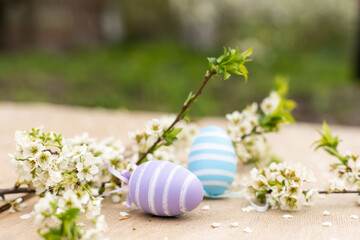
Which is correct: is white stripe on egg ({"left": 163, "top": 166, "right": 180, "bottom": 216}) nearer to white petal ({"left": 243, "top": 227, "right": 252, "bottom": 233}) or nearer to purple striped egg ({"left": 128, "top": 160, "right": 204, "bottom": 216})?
purple striped egg ({"left": 128, "top": 160, "right": 204, "bottom": 216})

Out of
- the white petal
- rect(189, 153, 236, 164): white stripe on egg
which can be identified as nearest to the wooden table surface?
the white petal

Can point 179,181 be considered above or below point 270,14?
below

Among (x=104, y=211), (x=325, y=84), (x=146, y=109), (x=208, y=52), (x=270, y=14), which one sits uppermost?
(x=270, y=14)

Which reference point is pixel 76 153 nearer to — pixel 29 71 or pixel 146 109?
pixel 146 109

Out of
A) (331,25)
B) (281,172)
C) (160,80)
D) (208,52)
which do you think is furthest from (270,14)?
(281,172)

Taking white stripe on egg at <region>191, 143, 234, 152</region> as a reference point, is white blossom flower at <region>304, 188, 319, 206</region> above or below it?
below
